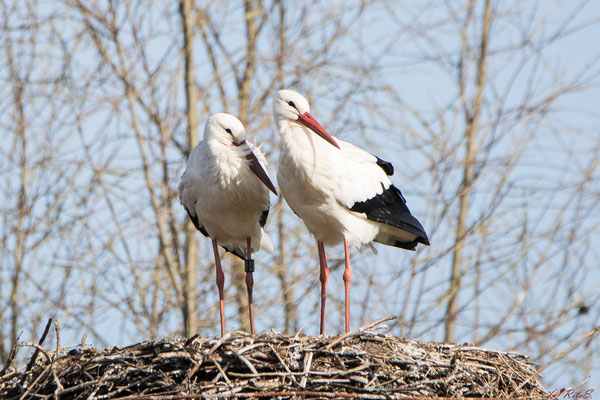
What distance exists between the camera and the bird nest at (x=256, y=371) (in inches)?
187

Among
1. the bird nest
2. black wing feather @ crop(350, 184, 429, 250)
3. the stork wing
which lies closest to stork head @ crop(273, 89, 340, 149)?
the stork wing

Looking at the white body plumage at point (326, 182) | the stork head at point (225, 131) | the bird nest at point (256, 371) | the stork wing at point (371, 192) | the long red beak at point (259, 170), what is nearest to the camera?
the bird nest at point (256, 371)

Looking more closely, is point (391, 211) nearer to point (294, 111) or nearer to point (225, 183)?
point (294, 111)

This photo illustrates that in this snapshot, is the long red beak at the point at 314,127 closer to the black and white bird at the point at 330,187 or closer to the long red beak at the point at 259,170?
the black and white bird at the point at 330,187

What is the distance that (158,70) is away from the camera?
9719 mm

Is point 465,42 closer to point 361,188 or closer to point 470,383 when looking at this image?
point 361,188

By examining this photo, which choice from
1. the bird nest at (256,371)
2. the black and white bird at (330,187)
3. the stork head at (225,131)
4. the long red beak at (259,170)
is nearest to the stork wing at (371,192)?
the black and white bird at (330,187)

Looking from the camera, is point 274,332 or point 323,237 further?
point 323,237

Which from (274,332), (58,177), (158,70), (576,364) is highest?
(158,70)

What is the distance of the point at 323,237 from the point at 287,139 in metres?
0.81

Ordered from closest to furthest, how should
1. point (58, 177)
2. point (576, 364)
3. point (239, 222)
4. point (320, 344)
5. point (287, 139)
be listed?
point (320, 344) < point (287, 139) < point (239, 222) < point (576, 364) < point (58, 177)

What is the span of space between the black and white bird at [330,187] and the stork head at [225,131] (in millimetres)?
351

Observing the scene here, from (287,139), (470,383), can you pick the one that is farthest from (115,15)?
(470,383)

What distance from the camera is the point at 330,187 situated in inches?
247
